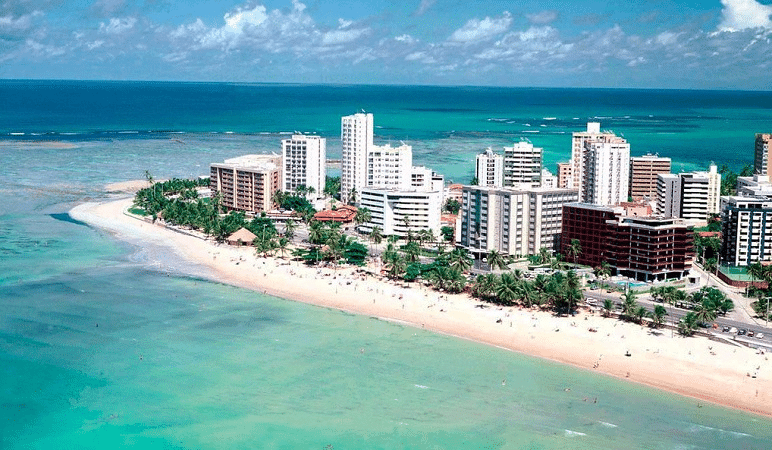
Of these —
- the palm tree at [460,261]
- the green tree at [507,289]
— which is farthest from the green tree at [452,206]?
the green tree at [507,289]

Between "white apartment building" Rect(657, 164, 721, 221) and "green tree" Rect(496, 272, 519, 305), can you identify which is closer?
"green tree" Rect(496, 272, 519, 305)

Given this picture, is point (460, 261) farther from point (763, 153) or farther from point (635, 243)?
point (763, 153)

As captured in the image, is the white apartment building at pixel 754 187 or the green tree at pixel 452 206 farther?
the green tree at pixel 452 206

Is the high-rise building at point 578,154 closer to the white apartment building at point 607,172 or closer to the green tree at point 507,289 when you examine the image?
the white apartment building at point 607,172

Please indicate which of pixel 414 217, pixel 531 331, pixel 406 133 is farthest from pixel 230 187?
pixel 406 133

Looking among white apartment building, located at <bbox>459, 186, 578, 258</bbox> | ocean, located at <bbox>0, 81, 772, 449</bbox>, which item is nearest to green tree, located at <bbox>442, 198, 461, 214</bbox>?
white apartment building, located at <bbox>459, 186, 578, 258</bbox>

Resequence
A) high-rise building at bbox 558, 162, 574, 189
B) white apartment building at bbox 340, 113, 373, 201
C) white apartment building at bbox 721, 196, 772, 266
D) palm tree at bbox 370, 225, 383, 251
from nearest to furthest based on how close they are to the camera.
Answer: white apartment building at bbox 721, 196, 772, 266 < palm tree at bbox 370, 225, 383, 251 < white apartment building at bbox 340, 113, 373, 201 < high-rise building at bbox 558, 162, 574, 189

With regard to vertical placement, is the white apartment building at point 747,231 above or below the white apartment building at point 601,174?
below

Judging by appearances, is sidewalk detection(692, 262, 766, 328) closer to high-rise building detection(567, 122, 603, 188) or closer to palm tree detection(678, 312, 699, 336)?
palm tree detection(678, 312, 699, 336)
